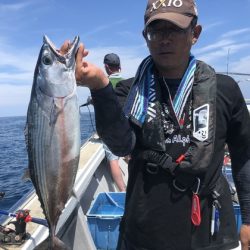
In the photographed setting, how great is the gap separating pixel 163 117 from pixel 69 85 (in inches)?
26.1

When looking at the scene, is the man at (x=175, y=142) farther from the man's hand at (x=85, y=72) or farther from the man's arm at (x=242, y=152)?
the man's hand at (x=85, y=72)

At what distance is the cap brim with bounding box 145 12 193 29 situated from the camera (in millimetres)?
2074

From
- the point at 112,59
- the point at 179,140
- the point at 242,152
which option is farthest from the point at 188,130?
the point at 112,59

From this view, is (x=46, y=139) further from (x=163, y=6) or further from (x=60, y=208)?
(x=163, y=6)

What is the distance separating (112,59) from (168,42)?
4280mm

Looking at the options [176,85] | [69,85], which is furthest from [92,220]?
[69,85]

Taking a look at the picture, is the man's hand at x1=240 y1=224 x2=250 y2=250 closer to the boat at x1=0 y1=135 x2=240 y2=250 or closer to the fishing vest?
the boat at x1=0 y1=135 x2=240 y2=250

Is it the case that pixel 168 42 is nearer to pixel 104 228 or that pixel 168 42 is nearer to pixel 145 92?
pixel 145 92

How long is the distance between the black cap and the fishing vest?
4085 mm

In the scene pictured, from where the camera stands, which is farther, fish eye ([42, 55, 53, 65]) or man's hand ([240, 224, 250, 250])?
man's hand ([240, 224, 250, 250])

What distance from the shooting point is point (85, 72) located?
1.81 meters

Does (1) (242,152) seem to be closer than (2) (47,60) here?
No

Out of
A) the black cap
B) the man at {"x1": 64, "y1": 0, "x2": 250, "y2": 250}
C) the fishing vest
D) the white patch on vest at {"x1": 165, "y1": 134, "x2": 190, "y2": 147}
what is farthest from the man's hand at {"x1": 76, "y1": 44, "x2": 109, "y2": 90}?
the black cap

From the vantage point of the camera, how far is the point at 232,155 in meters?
2.47
